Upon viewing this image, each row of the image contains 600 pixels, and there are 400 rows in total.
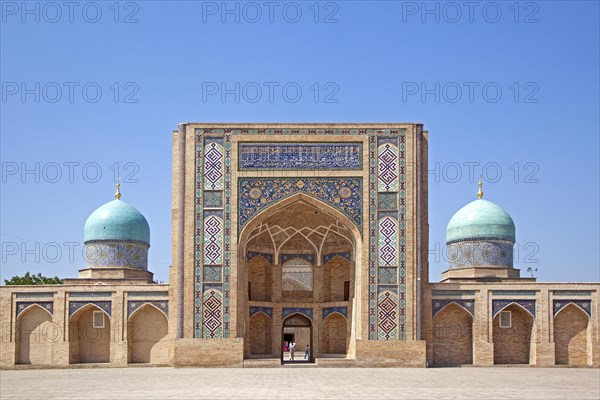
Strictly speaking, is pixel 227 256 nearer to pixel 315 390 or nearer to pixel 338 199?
pixel 338 199

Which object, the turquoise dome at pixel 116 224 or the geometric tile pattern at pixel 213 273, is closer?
the geometric tile pattern at pixel 213 273

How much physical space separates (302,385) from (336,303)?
9.93m

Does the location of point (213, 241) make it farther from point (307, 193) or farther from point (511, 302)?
point (511, 302)

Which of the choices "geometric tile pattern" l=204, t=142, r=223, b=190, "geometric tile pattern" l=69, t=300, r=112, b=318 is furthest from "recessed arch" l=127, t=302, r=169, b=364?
"geometric tile pattern" l=204, t=142, r=223, b=190

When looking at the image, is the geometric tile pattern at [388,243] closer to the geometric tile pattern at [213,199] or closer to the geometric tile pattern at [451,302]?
the geometric tile pattern at [451,302]

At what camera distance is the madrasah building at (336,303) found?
20.9 m

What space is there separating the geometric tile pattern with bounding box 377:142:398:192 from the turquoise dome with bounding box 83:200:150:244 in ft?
27.0

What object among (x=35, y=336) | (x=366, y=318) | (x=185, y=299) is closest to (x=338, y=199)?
(x=366, y=318)

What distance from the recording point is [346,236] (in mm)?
22719

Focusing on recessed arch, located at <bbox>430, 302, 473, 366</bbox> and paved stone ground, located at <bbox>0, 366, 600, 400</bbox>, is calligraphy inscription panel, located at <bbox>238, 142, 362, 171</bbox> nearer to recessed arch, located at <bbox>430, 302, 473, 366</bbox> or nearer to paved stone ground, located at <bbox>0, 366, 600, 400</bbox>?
recessed arch, located at <bbox>430, 302, 473, 366</bbox>

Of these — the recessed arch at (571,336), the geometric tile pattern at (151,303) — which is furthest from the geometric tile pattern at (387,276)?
the geometric tile pattern at (151,303)

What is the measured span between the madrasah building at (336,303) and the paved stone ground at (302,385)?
2.57 m

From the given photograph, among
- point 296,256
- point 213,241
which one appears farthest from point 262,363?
point 296,256

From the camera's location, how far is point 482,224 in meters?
25.6
